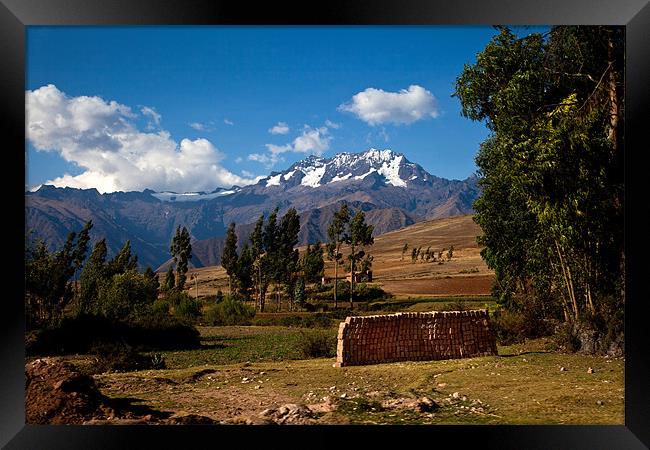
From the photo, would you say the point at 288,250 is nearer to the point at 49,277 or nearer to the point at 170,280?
the point at 170,280

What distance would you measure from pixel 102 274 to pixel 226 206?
25.2 m

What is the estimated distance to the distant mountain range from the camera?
1842cm

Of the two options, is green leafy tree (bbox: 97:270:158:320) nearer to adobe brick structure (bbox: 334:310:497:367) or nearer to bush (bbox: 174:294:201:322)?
bush (bbox: 174:294:201:322)

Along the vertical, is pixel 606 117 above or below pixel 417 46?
below

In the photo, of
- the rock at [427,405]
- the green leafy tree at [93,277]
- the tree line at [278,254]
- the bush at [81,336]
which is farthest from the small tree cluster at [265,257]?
the rock at [427,405]

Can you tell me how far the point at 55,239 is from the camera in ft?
54.4

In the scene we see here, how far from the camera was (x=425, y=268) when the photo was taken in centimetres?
3594

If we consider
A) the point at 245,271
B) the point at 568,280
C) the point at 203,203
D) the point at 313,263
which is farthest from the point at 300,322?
the point at 203,203

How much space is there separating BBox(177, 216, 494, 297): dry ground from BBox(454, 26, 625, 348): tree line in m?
14.3

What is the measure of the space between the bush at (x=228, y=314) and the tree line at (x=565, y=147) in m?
10.8

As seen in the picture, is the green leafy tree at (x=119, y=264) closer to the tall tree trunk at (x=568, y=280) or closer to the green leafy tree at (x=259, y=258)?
the green leafy tree at (x=259, y=258)
